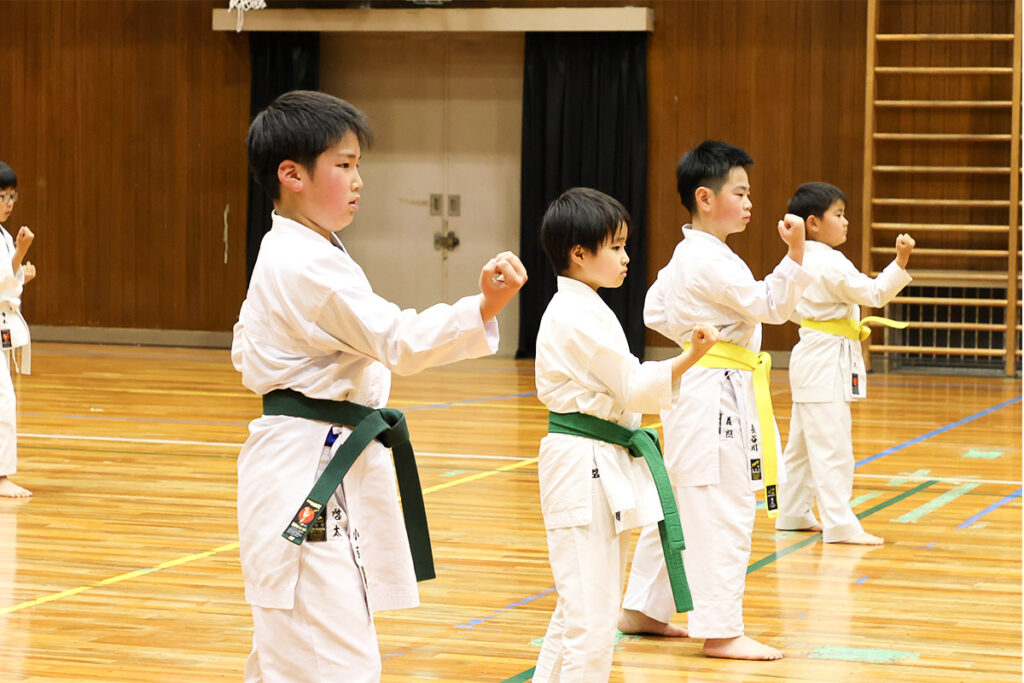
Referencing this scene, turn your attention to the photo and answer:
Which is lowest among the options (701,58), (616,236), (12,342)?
(12,342)

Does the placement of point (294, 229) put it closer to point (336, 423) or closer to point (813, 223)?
point (336, 423)

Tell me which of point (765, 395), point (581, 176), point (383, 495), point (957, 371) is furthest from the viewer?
point (581, 176)

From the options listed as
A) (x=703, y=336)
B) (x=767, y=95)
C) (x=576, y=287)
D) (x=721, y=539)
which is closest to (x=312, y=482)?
(x=703, y=336)

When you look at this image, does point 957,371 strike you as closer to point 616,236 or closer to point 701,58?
point 701,58

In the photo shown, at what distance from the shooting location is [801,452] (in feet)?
17.8

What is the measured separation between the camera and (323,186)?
2162 mm

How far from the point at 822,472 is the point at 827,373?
1.26 feet

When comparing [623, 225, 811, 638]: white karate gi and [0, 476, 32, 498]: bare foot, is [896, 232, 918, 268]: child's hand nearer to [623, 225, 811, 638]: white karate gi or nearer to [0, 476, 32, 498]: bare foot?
[623, 225, 811, 638]: white karate gi

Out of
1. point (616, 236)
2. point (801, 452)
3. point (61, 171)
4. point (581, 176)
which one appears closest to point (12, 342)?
point (801, 452)

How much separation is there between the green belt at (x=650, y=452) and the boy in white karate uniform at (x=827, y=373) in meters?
2.28

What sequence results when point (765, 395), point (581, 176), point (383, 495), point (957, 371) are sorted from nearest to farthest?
point (383, 495) → point (765, 395) → point (957, 371) → point (581, 176)

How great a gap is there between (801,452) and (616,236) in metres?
2.73

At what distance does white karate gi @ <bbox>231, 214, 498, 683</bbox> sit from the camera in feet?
6.73

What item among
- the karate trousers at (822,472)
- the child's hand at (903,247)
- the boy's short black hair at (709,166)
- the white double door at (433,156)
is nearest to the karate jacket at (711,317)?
the boy's short black hair at (709,166)
